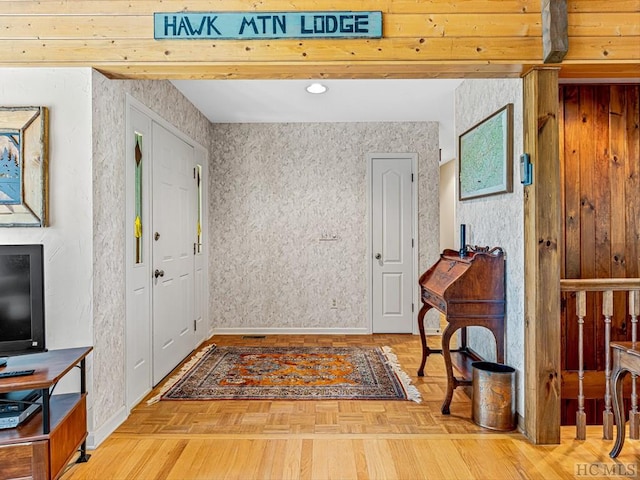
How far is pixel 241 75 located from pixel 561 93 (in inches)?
89.2

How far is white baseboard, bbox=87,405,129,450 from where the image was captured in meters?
2.35

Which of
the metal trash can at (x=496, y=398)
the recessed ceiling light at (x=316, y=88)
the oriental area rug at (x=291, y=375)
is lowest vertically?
the oriental area rug at (x=291, y=375)

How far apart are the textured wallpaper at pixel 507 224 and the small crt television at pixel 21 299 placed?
2576 millimetres

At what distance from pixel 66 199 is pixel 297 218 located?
9.72 feet

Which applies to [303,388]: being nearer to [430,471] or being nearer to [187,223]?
[430,471]

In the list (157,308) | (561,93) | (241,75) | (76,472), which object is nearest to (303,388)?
(157,308)

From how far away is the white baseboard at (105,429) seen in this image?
2348 millimetres

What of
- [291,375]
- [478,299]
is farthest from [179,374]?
[478,299]

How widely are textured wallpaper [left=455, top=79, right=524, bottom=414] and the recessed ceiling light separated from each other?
124 centimetres

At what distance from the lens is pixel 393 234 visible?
504cm

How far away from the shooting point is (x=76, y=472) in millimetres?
2129

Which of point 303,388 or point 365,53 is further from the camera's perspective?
point 303,388

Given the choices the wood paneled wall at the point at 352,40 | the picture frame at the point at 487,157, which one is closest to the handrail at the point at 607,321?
the picture frame at the point at 487,157

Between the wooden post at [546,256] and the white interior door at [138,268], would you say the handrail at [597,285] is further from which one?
the white interior door at [138,268]
